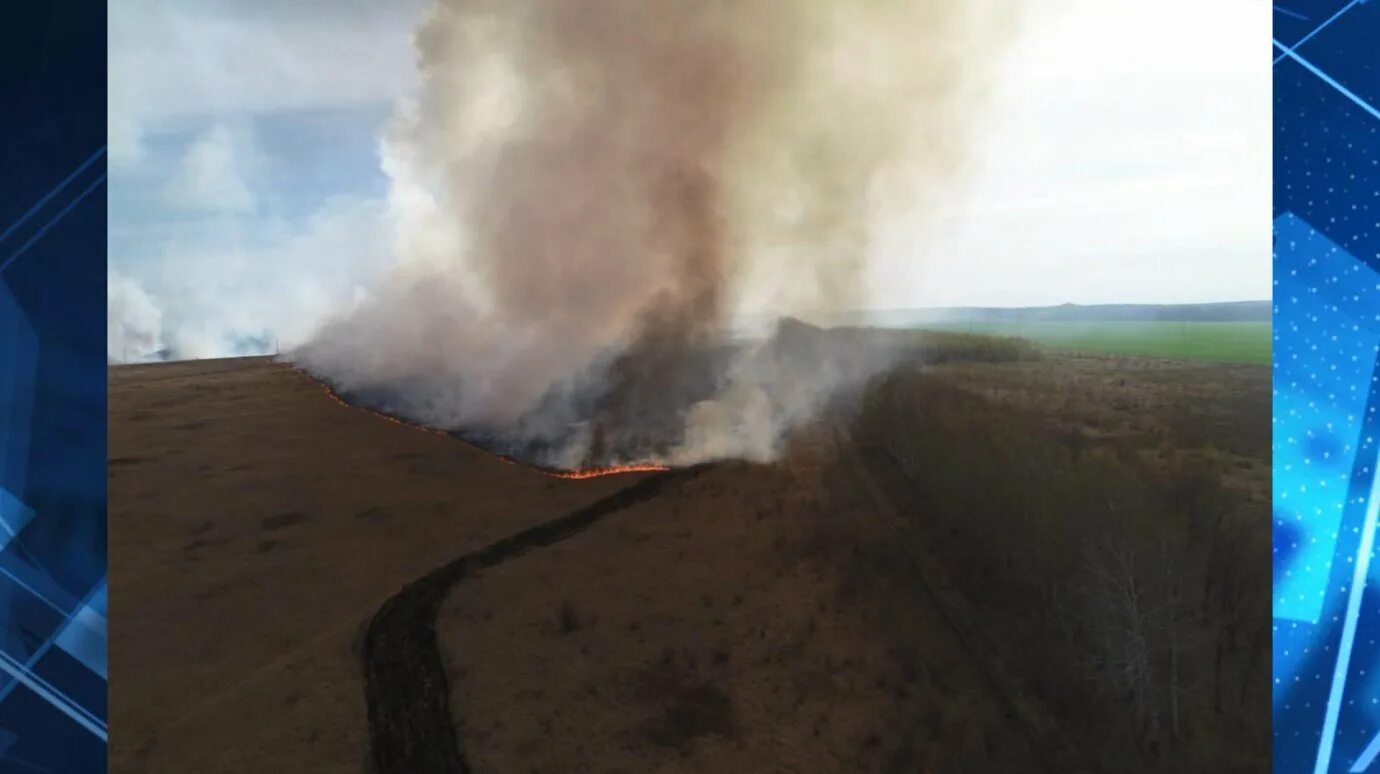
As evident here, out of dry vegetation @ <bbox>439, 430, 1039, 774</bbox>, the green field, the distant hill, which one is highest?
the distant hill

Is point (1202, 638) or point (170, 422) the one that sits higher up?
point (170, 422)

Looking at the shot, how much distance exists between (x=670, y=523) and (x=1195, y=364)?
1726mm

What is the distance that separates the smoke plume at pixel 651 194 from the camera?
2572 mm

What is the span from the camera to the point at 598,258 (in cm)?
275

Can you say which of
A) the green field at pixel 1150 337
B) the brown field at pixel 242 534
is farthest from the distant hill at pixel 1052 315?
the brown field at pixel 242 534

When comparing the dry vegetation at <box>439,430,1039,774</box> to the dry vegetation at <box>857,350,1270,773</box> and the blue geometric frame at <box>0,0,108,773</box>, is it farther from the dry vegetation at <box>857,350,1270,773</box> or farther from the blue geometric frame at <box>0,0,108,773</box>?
the blue geometric frame at <box>0,0,108,773</box>

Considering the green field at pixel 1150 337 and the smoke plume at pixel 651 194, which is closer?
the green field at pixel 1150 337

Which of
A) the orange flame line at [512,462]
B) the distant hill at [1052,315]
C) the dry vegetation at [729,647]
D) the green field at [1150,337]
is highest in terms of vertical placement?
the distant hill at [1052,315]

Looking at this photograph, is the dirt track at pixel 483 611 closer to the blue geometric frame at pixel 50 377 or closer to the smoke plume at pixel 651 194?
the blue geometric frame at pixel 50 377

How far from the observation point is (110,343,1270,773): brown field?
2.41 m

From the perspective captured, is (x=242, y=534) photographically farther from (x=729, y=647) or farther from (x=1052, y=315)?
(x=1052, y=315)

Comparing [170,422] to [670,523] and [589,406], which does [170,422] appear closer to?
[589,406]

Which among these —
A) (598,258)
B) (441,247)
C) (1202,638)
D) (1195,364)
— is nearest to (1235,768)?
(1202,638)

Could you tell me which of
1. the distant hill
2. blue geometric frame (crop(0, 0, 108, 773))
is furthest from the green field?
blue geometric frame (crop(0, 0, 108, 773))
